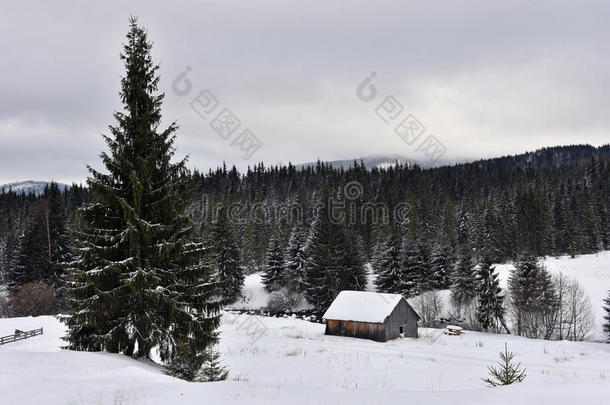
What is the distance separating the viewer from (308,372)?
68.4 ft

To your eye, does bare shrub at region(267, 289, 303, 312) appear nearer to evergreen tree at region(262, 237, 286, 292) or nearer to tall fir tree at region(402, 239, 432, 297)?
evergreen tree at region(262, 237, 286, 292)

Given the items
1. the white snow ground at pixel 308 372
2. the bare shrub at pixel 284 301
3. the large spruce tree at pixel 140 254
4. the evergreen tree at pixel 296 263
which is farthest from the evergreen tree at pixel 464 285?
the large spruce tree at pixel 140 254

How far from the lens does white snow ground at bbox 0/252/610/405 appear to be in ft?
28.1

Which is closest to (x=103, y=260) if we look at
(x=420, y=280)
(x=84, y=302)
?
(x=84, y=302)

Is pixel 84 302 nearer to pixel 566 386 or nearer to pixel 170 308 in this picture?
pixel 170 308

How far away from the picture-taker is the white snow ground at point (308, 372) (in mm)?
8578

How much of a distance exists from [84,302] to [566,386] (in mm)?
14031

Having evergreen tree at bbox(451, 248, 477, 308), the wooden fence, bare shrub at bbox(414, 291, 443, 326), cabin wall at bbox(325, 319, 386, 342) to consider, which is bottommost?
the wooden fence

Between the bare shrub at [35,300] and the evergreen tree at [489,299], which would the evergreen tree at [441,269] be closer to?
the evergreen tree at [489,299]

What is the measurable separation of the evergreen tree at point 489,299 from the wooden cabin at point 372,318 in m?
10.0

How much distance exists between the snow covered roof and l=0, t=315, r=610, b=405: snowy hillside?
2.95m

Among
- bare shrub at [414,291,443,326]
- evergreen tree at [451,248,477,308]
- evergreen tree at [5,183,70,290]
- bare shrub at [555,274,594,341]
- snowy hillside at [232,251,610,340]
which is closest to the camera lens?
bare shrub at [555,274,594,341]

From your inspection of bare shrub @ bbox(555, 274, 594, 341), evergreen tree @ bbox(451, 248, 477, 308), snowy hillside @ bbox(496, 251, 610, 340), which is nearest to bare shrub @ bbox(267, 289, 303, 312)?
evergreen tree @ bbox(451, 248, 477, 308)

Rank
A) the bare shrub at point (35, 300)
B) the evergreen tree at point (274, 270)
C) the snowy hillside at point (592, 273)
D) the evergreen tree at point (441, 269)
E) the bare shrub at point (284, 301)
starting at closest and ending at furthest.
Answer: the bare shrub at point (35, 300), the snowy hillside at point (592, 273), the evergreen tree at point (441, 269), the bare shrub at point (284, 301), the evergreen tree at point (274, 270)
